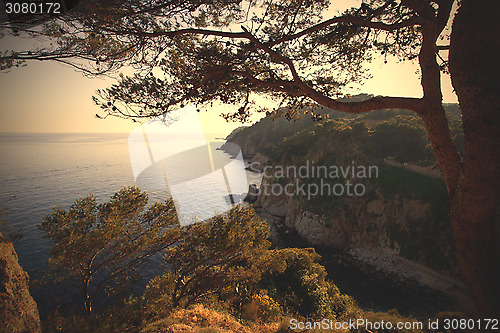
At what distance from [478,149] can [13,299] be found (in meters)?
11.7

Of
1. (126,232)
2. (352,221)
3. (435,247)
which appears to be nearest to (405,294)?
(435,247)

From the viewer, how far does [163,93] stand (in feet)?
20.2

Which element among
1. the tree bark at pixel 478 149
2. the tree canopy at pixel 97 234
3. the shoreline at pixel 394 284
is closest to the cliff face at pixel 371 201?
the shoreline at pixel 394 284

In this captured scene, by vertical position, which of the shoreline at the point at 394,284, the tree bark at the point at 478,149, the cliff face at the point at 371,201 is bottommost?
the shoreline at the point at 394,284

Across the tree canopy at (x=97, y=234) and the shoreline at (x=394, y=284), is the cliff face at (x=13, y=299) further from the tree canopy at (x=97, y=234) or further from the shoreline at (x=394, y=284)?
the shoreline at (x=394, y=284)

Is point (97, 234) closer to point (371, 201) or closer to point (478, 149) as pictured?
point (478, 149)

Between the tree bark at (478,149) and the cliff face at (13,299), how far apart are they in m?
10.6

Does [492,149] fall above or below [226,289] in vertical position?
above

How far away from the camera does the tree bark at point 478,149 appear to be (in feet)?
10.6

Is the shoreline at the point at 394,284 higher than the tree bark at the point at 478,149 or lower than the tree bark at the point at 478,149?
lower

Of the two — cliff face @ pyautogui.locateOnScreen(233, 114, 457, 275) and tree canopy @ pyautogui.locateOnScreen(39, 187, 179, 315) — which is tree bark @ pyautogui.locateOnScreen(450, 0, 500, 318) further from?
cliff face @ pyautogui.locateOnScreen(233, 114, 457, 275)

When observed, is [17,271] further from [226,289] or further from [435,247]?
[435,247]

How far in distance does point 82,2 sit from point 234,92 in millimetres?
3938

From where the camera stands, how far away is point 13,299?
6.25m
